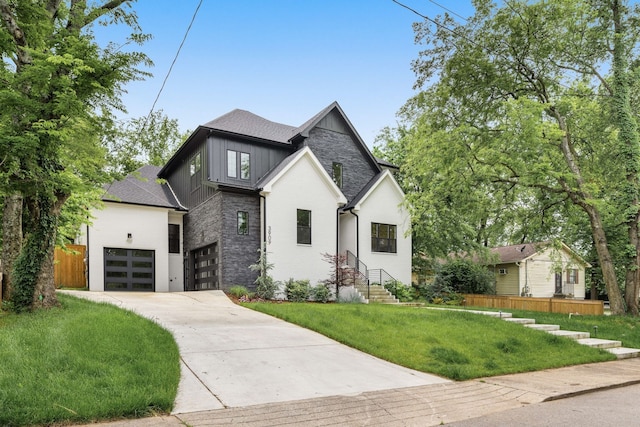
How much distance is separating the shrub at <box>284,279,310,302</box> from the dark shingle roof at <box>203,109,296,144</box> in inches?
261

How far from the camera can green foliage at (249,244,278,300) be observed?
17297 mm

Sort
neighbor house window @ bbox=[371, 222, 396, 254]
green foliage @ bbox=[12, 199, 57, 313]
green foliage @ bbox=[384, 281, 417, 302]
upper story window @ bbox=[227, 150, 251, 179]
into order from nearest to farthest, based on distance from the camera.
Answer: green foliage @ bbox=[12, 199, 57, 313] → upper story window @ bbox=[227, 150, 251, 179] → green foliage @ bbox=[384, 281, 417, 302] → neighbor house window @ bbox=[371, 222, 396, 254]

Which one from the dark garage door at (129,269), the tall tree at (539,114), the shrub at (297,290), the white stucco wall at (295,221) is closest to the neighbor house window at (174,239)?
the dark garage door at (129,269)

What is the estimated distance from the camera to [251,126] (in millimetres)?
21172

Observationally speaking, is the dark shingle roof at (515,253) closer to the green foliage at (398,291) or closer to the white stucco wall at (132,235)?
the green foliage at (398,291)

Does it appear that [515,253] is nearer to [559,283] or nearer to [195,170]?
[559,283]

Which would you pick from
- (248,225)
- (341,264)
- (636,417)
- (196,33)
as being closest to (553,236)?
(341,264)

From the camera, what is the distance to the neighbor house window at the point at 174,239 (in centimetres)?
2167

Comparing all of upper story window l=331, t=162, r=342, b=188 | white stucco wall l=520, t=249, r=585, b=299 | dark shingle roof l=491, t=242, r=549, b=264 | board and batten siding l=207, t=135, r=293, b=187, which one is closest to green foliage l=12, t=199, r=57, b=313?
board and batten siding l=207, t=135, r=293, b=187

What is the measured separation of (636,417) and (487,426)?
2.16 metres

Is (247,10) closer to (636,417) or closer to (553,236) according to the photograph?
(636,417)

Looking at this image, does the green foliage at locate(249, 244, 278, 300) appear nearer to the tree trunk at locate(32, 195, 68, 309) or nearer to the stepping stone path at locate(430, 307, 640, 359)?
the tree trunk at locate(32, 195, 68, 309)

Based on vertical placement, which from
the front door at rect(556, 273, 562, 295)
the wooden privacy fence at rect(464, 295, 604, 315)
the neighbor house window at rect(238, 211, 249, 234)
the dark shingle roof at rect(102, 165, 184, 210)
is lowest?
the front door at rect(556, 273, 562, 295)

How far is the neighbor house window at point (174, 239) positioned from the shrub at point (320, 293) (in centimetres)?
778
